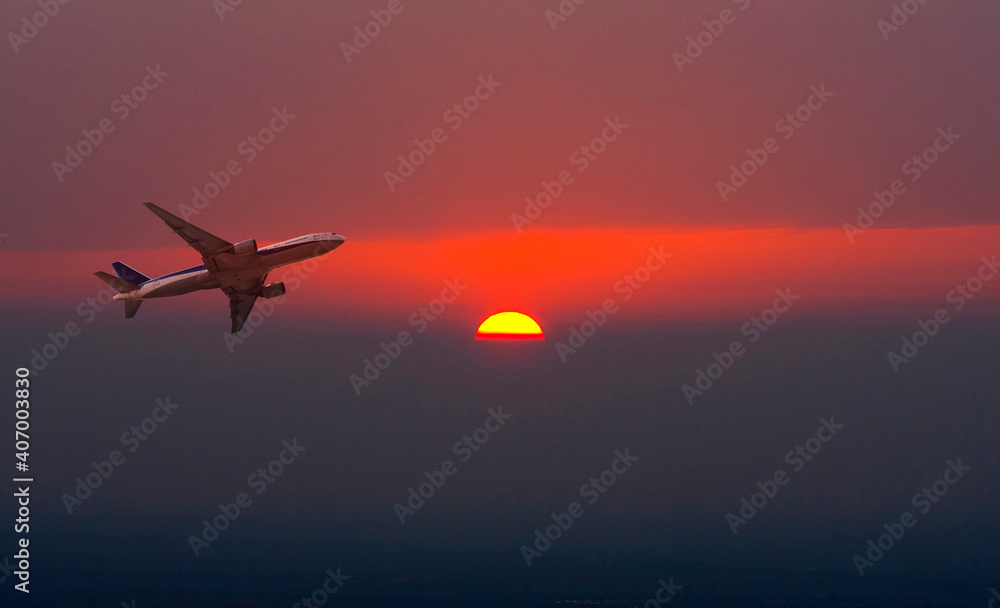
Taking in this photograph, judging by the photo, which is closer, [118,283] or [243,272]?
[243,272]

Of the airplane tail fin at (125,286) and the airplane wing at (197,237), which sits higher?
the airplane wing at (197,237)

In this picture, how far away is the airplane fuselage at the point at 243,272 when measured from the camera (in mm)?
99312

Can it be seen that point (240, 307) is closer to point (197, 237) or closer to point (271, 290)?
point (271, 290)

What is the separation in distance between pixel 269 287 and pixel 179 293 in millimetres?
10392

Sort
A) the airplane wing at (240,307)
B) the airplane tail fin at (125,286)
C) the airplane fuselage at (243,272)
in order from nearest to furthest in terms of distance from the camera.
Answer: the airplane fuselage at (243,272), the airplane tail fin at (125,286), the airplane wing at (240,307)

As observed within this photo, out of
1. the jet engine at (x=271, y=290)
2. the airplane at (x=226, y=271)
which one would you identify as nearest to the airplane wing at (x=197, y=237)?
the airplane at (x=226, y=271)

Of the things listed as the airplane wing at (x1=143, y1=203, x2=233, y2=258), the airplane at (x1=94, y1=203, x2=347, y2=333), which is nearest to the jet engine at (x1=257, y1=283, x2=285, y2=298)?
the airplane at (x1=94, y1=203, x2=347, y2=333)

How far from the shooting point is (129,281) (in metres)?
112

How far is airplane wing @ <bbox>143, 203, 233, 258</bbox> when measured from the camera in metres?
99.5

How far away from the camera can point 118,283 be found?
4402 inches

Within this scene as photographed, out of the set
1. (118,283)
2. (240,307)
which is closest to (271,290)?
(240,307)

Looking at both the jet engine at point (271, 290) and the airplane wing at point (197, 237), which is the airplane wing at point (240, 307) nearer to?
the jet engine at point (271, 290)

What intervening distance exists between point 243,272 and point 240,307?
12892 millimetres

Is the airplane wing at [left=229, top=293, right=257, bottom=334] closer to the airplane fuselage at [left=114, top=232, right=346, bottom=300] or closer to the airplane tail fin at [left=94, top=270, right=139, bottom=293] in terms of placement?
the airplane fuselage at [left=114, top=232, right=346, bottom=300]
